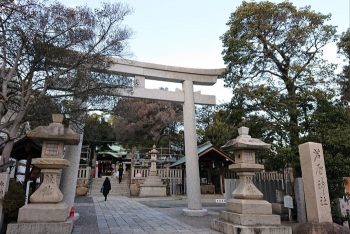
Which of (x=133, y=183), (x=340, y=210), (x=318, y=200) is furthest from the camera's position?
(x=133, y=183)

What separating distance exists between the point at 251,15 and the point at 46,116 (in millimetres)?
8687

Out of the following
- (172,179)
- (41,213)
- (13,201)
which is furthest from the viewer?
(172,179)

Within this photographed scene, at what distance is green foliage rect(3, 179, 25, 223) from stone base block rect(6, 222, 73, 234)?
1.01 m

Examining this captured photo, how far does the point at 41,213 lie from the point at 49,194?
1.64 ft

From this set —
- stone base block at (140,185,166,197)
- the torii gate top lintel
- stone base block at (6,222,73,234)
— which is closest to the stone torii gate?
the torii gate top lintel

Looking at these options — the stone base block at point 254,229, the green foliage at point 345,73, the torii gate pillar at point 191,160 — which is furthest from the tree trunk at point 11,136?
the green foliage at point 345,73

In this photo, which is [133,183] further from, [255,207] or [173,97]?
[255,207]

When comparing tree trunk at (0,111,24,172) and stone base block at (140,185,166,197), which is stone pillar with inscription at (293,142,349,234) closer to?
tree trunk at (0,111,24,172)

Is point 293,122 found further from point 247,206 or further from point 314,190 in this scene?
point 247,206

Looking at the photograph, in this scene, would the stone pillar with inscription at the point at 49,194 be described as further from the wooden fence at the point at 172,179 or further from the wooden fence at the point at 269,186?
the wooden fence at the point at 172,179

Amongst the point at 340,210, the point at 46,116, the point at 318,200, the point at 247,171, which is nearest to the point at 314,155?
the point at 318,200

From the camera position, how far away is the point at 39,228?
6836mm

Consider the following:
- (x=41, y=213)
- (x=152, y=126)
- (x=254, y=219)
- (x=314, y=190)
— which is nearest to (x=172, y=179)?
(x=152, y=126)

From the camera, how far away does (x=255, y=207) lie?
315 inches
